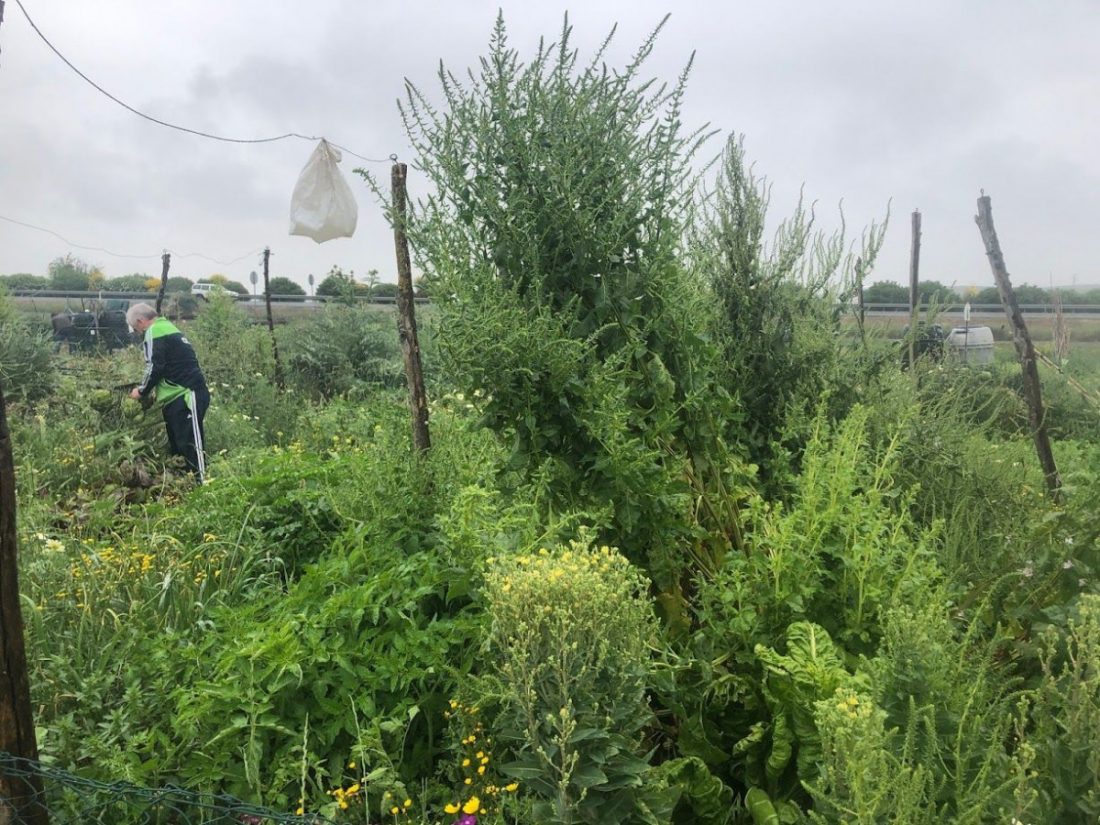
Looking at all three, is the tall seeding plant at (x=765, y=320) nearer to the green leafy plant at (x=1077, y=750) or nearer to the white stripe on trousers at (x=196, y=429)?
the green leafy plant at (x=1077, y=750)

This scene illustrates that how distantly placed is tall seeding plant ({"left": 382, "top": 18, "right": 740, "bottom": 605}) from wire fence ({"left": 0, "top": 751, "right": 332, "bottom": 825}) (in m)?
1.40

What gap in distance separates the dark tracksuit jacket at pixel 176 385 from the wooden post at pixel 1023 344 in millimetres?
6238

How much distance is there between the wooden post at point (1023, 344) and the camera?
4777 millimetres

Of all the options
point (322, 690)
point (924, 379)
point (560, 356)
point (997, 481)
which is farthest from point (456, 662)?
point (924, 379)

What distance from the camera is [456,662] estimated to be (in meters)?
2.76

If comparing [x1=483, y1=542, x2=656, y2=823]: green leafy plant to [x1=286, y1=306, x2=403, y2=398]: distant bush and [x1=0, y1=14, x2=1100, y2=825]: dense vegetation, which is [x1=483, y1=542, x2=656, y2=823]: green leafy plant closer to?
[x1=0, y1=14, x2=1100, y2=825]: dense vegetation

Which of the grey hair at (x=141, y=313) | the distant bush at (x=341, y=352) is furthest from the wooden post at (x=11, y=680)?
the distant bush at (x=341, y=352)

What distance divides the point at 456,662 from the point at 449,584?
0.26 m

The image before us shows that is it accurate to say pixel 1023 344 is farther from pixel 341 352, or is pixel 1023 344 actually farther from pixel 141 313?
pixel 341 352

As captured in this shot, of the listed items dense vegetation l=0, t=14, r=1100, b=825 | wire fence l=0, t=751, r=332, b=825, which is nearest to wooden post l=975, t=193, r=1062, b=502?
dense vegetation l=0, t=14, r=1100, b=825

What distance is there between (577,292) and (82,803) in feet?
7.61

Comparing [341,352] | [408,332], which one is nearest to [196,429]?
[408,332]

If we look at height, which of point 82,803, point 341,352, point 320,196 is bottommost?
point 82,803

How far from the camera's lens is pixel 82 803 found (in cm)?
248
